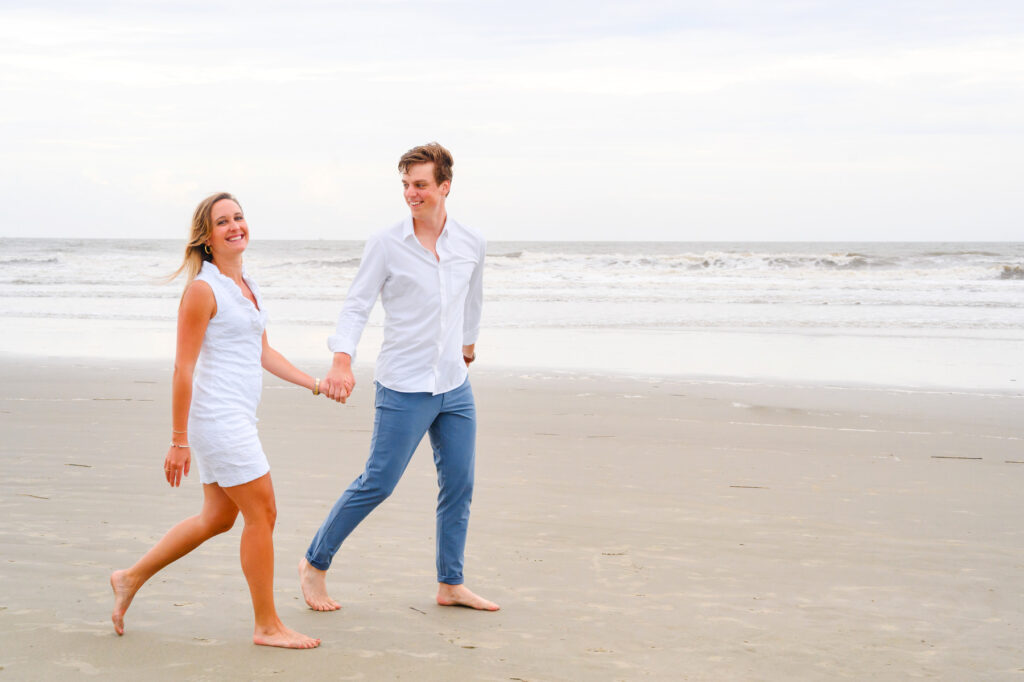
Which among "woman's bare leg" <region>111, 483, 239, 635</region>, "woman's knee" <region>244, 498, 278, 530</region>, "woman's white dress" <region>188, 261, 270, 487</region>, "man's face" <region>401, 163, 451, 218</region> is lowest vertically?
"woman's bare leg" <region>111, 483, 239, 635</region>

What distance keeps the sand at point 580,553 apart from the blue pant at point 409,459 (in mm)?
266

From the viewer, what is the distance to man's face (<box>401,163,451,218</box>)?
345cm

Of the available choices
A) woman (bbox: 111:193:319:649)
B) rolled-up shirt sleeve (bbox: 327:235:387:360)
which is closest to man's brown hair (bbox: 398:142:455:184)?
rolled-up shirt sleeve (bbox: 327:235:387:360)

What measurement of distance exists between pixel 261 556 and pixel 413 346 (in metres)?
0.91

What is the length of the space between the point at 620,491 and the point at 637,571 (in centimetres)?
148

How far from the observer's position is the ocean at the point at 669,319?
1152cm

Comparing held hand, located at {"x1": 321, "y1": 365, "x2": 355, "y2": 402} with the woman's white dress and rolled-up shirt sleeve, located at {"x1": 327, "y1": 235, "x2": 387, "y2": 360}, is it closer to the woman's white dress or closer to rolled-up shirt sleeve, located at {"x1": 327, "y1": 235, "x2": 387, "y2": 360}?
rolled-up shirt sleeve, located at {"x1": 327, "y1": 235, "x2": 387, "y2": 360}

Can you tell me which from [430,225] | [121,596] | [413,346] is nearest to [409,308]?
[413,346]

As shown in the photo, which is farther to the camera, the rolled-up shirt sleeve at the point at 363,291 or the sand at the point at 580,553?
the rolled-up shirt sleeve at the point at 363,291

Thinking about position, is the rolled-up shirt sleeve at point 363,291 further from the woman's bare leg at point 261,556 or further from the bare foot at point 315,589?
the bare foot at point 315,589

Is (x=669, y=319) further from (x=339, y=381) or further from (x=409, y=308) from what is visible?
(x=339, y=381)

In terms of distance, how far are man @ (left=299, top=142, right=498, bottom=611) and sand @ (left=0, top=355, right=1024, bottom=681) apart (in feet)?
1.63

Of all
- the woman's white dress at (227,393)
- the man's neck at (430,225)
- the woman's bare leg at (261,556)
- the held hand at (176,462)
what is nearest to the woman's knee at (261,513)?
the woman's bare leg at (261,556)

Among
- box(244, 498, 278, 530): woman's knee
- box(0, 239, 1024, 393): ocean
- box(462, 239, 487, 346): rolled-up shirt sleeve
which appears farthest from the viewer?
box(0, 239, 1024, 393): ocean
